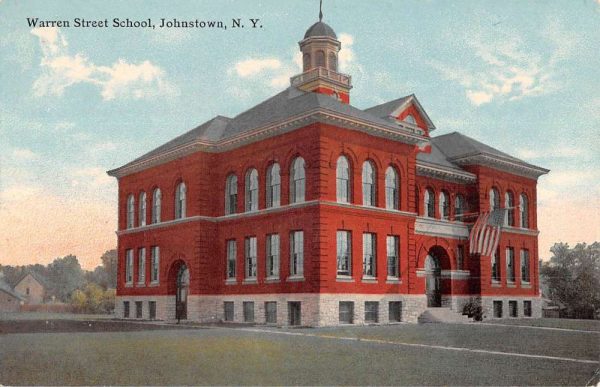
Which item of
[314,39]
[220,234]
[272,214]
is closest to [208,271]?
[220,234]

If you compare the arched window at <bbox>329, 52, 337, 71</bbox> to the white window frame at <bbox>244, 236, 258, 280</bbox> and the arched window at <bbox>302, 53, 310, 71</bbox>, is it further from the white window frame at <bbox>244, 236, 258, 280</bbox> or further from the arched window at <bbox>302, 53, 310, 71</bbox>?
the white window frame at <bbox>244, 236, 258, 280</bbox>

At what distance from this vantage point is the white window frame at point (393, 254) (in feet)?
107

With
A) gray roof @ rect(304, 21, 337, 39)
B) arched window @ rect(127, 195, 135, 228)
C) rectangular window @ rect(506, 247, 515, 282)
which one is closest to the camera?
gray roof @ rect(304, 21, 337, 39)

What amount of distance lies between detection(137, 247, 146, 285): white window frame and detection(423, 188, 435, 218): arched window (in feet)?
56.9

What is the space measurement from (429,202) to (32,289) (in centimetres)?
4293

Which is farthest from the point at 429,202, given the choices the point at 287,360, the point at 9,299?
the point at 9,299

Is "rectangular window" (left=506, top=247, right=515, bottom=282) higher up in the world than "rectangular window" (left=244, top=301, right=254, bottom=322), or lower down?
higher up

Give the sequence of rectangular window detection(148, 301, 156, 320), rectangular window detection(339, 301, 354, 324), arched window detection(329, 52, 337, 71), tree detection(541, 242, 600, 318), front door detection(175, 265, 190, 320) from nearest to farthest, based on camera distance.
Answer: rectangular window detection(339, 301, 354, 324) < front door detection(175, 265, 190, 320) < rectangular window detection(148, 301, 156, 320) < arched window detection(329, 52, 337, 71) < tree detection(541, 242, 600, 318)

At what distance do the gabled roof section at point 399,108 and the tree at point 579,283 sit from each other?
53.7 ft

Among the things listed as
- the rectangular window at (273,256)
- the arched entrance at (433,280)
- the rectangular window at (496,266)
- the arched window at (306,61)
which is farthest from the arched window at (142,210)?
the rectangular window at (496,266)

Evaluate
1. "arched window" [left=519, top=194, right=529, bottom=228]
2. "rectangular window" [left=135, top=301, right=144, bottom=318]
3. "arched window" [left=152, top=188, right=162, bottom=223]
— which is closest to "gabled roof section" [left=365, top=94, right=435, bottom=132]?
"arched window" [left=519, top=194, right=529, bottom=228]

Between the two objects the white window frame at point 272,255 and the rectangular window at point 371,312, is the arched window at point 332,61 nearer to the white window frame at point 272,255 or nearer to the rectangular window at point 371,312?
the white window frame at point 272,255

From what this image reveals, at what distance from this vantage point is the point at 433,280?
3800 centimetres

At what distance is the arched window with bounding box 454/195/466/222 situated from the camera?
39688 millimetres
